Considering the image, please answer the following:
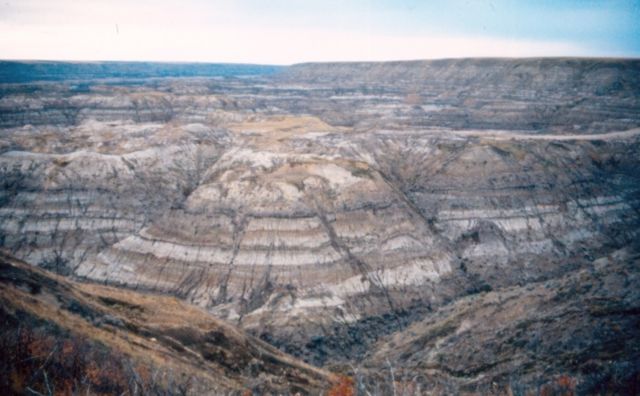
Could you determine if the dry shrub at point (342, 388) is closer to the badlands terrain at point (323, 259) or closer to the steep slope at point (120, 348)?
the badlands terrain at point (323, 259)

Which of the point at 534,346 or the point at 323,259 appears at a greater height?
the point at 534,346

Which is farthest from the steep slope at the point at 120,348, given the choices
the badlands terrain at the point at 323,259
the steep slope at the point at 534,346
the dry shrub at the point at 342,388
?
the steep slope at the point at 534,346

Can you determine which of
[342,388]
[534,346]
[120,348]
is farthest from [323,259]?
[120,348]

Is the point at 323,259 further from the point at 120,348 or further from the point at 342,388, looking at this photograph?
the point at 120,348

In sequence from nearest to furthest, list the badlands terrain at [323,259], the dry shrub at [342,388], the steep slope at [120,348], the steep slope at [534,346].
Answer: the steep slope at [120,348], the steep slope at [534,346], the dry shrub at [342,388], the badlands terrain at [323,259]

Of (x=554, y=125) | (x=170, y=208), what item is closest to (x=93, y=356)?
(x=170, y=208)

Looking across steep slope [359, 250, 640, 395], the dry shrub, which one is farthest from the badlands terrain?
the dry shrub

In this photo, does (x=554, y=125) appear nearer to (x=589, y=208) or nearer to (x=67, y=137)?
(x=589, y=208)
